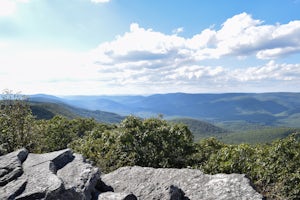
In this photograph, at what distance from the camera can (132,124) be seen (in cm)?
3266

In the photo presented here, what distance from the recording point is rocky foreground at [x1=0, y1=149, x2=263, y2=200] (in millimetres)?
13852

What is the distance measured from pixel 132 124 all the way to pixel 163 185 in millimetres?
16289

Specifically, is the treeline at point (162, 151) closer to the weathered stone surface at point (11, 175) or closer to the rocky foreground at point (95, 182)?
the rocky foreground at point (95, 182)

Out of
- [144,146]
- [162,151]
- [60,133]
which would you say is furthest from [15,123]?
[60,133]

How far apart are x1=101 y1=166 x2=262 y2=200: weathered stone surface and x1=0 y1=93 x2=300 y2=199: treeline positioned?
17.9ft

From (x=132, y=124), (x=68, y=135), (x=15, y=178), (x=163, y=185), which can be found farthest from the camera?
(x=68, y=135)

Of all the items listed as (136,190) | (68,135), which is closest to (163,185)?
(136,190)

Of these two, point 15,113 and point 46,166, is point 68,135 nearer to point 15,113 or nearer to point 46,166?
point 15,113

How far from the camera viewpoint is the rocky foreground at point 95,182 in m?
13.9

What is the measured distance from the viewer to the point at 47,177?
14.4 m

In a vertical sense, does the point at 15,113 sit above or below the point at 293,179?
above

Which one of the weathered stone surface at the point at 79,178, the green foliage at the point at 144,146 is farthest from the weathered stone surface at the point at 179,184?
the green foliage at the point at 144,146

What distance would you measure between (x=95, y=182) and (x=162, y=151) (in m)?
14.6

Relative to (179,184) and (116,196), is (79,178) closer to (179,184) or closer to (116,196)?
(116,196)
